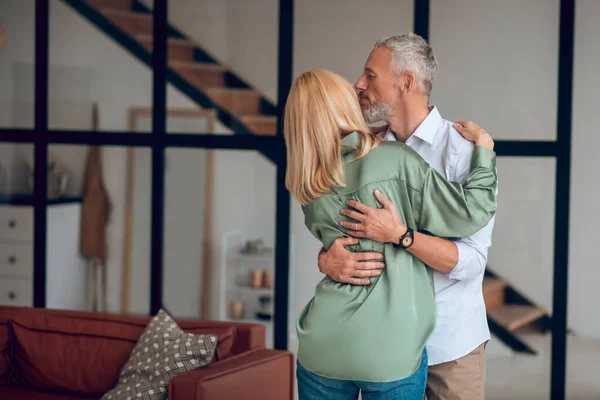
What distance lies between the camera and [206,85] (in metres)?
4.13

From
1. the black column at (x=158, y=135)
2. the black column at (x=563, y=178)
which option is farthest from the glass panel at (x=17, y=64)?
the black column at (x=563, y=178)

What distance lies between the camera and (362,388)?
5.84 feet

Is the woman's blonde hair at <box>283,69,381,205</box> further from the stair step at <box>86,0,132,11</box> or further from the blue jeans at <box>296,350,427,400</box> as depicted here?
the stair step at <box>86,0,132,11</box>

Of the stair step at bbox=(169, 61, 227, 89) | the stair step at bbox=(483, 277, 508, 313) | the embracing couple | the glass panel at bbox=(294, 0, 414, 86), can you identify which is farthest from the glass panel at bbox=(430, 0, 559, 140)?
the embracing couple

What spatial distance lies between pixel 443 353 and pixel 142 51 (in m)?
2.87

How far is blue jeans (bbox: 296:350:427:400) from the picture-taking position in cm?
175

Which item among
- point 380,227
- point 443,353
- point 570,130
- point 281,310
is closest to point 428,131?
point 380,227

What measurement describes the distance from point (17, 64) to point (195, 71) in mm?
1100

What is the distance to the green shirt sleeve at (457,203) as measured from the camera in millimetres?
1750

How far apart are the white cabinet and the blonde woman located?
2.87m

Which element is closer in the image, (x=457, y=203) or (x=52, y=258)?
(x=457, y=203)

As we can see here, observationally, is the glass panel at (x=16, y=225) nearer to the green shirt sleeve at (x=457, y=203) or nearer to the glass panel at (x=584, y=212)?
the glass panel at (x=584, y=212)

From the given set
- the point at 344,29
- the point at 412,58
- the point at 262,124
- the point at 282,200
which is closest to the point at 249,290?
the point at 282,200

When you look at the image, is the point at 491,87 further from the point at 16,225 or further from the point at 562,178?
the point at 16,225
